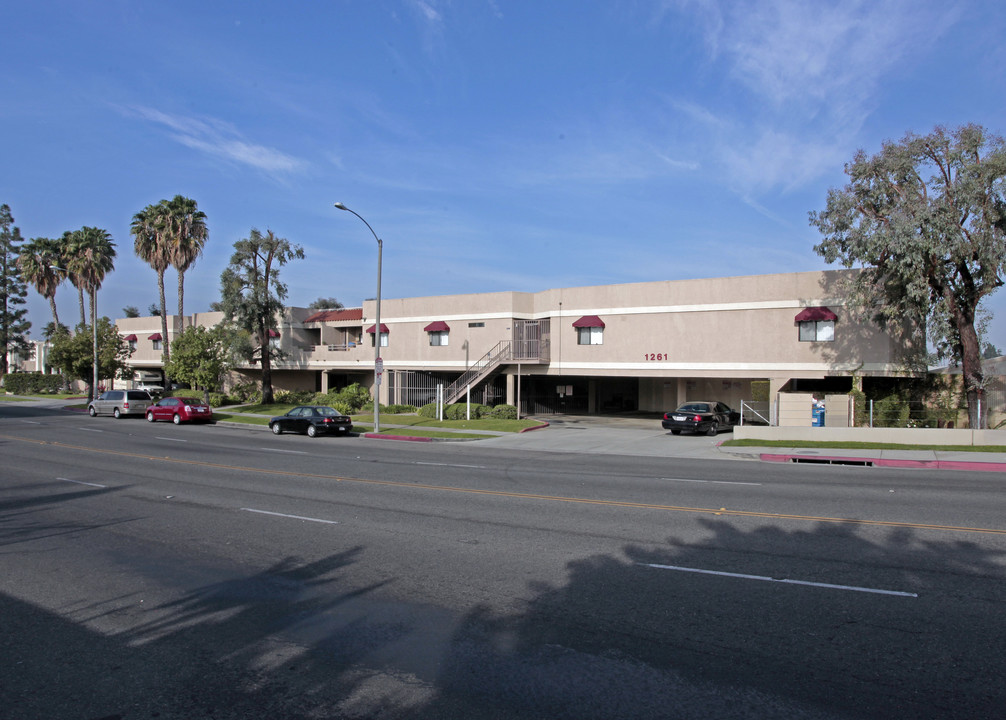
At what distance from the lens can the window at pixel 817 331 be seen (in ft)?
98.7

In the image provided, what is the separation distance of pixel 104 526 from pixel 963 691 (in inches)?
443

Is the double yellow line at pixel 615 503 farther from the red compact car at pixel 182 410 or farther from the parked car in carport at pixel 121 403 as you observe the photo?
the parked car in carport at pixel 121 403

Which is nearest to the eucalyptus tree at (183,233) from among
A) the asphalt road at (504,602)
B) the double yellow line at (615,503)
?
the double yellow line at (615,503)

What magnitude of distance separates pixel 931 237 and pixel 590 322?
16.3m

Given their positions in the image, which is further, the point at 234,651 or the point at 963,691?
the point at 234,651

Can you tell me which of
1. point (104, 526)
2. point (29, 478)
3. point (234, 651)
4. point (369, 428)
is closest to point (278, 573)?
point (234, 651)

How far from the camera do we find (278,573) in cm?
812

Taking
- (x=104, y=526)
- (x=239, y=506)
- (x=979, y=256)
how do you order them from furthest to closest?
(x=979, y=256) → (x=239, y=506) → (x=104, y=526)

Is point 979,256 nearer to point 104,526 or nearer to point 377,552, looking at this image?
point 377,552

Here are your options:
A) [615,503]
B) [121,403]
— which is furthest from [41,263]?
[615,503]

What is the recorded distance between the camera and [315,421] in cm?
2873

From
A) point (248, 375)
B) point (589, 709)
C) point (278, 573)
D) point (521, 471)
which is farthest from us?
point (248, 375)

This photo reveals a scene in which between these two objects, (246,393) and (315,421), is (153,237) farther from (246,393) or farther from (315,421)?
(315,421)

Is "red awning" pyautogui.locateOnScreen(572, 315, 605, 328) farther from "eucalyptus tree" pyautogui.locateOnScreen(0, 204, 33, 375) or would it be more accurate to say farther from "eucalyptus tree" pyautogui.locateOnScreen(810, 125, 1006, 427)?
"eucalyptus tree" pyautogui.locateOnScreen(0, 204, 33, 375)
